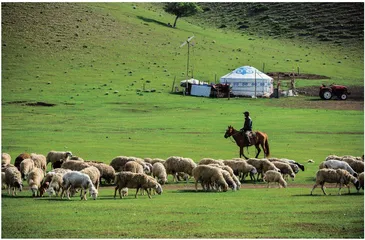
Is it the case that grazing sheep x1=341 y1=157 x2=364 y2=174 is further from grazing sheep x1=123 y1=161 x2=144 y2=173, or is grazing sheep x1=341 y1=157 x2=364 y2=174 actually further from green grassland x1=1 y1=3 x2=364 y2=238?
grazing sheep x1=123 y1=161 x2=144 y2=173

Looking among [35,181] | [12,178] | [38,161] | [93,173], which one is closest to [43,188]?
[35,181]

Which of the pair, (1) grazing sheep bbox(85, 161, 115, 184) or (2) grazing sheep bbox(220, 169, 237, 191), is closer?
(2) grazing sheep bbox(220, 169, 237, 191)

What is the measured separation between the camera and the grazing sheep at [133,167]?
2461cm

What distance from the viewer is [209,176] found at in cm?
2338

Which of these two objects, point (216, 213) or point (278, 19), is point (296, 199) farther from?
point (278, 19)

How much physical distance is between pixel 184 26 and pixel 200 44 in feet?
44.6

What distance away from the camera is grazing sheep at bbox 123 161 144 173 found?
80.7 feet

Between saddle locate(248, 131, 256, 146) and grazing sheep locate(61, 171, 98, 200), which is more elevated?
saddle locate(248, 131, 256, 146)

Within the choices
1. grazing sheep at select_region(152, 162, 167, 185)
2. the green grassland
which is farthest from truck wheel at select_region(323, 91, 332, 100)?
grazing sheep at select_region(152, 162, 167, 185)

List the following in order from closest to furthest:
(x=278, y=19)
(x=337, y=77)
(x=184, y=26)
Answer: (x=337, y=77) < (x=184, y=26) < (x=278, y=19)

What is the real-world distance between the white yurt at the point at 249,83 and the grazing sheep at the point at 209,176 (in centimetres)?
4910

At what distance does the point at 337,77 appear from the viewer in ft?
280

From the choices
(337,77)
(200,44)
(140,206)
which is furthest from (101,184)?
(200,44)

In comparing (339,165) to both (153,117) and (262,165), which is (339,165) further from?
(153,117)
